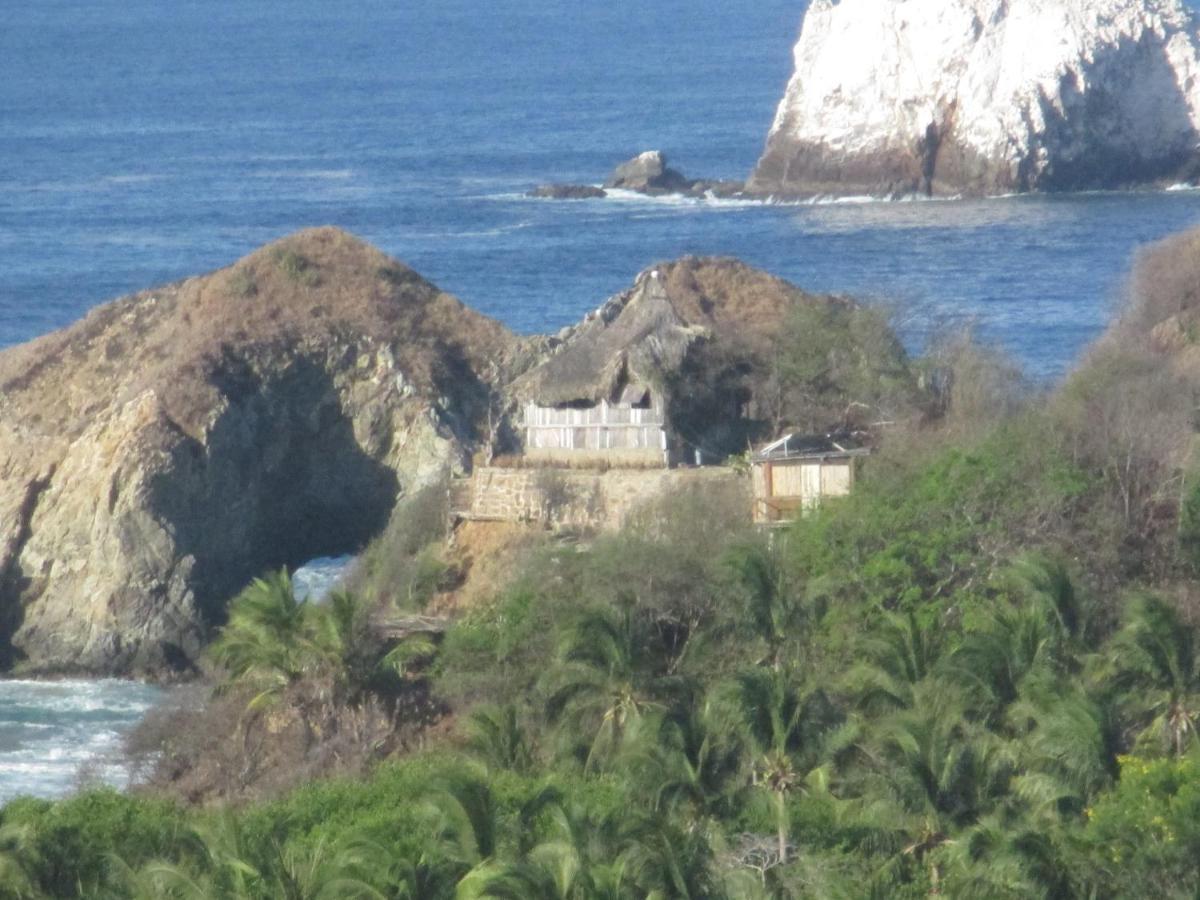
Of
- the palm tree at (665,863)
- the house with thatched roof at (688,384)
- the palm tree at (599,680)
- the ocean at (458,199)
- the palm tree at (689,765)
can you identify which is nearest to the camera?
the palm tree at (665,863)

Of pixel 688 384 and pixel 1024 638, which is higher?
pixel 688 384

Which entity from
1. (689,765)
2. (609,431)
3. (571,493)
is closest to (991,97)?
(609,431)

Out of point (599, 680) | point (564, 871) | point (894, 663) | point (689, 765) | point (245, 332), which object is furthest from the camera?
point (245, 332)

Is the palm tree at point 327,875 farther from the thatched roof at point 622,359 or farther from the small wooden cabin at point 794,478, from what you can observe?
the thatched roof at point 622,359

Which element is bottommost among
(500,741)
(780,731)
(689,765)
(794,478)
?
(500,741)

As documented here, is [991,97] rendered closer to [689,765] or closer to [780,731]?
[780,731]

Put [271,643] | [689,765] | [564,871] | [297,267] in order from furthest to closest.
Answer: [297,267] < [271,643] < [689,765] < [564,871]

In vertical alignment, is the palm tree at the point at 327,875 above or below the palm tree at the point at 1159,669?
below

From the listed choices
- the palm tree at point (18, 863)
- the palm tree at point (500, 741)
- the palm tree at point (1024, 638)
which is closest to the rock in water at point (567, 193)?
the palm tree at point (1024, 638)
